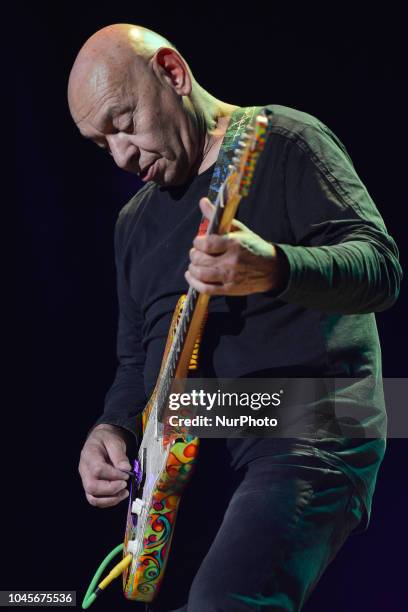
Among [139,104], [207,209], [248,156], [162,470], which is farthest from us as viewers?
[139,104]

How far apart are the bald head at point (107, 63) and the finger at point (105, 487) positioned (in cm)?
85

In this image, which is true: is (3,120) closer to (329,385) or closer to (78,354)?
(78,354)

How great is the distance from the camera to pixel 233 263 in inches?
44.2

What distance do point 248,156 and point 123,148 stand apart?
0.68 metres

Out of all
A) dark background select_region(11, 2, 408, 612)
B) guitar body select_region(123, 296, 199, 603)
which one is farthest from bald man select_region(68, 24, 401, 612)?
dark background select_region(11, 2, 408, 612)

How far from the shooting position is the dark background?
2592 mm

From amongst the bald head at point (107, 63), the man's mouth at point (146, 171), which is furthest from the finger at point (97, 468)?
the bald head at point (107, 63)

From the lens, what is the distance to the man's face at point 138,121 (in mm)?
1687

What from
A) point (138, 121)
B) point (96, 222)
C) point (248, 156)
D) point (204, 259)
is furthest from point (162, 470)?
point (96, 222)

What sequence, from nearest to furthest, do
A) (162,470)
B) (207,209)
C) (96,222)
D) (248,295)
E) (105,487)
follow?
(207,209)
(162,470)
(248,295)
(105,487)
(96,222)

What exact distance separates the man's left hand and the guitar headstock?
0.07 meters

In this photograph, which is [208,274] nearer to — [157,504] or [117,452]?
[157,504]

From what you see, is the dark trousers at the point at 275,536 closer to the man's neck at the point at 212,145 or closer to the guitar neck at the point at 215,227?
the guitar neck at the point at 215,227

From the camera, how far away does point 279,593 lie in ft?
4.21
